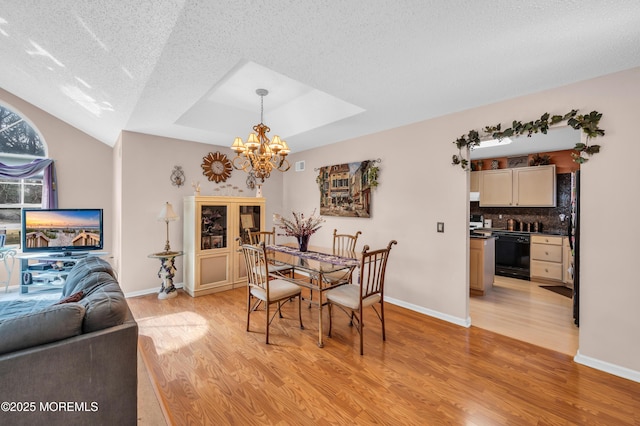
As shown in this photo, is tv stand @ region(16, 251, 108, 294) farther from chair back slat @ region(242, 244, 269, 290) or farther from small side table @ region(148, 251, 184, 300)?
chair back slat @ region(242, 244, 269, 290)

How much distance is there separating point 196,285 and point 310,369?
2.50 m

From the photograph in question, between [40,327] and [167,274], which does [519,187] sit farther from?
[40,327]

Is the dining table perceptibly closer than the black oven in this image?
Yes

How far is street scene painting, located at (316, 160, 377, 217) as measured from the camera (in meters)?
4.08

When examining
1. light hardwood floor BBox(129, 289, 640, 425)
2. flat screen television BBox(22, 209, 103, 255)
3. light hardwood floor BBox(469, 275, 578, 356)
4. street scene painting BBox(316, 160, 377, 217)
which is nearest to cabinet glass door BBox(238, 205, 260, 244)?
street scene painting BBox(316, 160, 377, 217)

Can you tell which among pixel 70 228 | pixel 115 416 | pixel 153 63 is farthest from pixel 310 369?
pixel 70 228

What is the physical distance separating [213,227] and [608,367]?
463 cm

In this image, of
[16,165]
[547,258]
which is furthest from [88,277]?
[547,258]

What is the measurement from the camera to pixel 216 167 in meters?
4.78

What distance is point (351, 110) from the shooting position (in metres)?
3.27

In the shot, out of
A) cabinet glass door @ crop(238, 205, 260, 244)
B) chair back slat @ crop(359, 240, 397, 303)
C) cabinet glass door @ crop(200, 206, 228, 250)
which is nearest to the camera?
chair back slat @ crop(359, 240, 397, 303)

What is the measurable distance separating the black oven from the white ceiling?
337 cm

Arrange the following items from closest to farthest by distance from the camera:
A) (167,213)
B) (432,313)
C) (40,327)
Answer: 1. (40,327)
2. (432,313)
3. (167,213)

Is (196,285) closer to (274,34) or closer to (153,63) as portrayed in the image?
(153,63)
